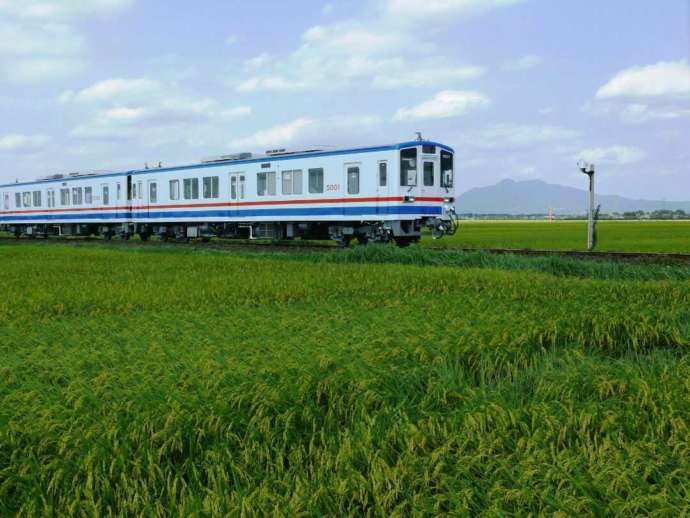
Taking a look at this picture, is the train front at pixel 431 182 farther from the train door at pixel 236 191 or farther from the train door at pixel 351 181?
the train door at pixel 236 191

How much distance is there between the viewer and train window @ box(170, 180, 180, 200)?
105 feet

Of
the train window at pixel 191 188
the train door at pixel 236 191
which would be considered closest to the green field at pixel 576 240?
the train door at pixel 236 191

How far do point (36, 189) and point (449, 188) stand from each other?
93.7 feet

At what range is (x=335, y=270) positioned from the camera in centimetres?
1470

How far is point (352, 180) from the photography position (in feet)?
78.5

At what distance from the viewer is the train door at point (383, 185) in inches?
902

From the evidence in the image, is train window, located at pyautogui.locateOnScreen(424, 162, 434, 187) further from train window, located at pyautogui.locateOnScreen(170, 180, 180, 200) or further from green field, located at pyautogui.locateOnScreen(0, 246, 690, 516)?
green field, located at pyautogui.locateOnScreen(0, 246, 690, 516)

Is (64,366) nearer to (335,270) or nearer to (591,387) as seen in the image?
(591,387)

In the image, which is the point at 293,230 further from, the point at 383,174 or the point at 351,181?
the point at 383,174

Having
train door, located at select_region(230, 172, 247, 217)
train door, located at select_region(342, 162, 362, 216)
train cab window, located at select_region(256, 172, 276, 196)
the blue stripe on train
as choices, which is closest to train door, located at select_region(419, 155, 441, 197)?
the blue stripe on train

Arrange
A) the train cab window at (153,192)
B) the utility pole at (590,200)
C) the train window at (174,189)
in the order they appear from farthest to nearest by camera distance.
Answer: the train cab window at (153,192) → the train window at (174,189) → the utility pole at (590,200)

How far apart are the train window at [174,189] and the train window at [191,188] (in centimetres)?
52

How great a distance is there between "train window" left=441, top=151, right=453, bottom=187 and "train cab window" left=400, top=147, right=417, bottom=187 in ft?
4.62

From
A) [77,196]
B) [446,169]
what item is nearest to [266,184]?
[446,169]
